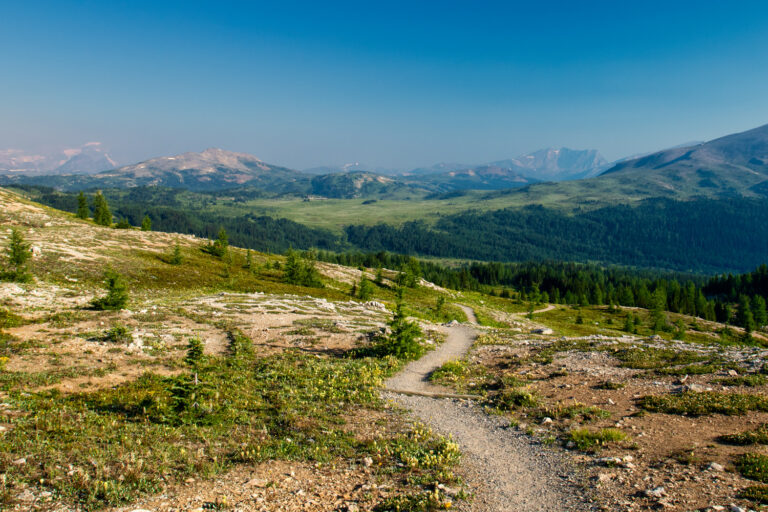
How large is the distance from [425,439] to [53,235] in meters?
90.8

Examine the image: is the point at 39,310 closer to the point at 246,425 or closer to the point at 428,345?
the point at 246,425

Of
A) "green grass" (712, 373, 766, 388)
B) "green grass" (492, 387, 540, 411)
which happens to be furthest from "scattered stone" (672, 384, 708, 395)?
"green grass" (492, 387, 540, 411)

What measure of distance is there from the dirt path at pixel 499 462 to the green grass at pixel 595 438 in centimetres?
138

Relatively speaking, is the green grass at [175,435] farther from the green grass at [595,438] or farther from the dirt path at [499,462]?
the green grass at [595,438]

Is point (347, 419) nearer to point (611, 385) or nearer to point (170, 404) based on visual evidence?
point (170, 404)

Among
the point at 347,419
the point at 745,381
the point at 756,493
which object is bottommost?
the point at 347,419

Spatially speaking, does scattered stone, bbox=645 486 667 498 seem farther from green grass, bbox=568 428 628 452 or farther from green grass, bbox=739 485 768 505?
green grass, bbox=568 428 628 452

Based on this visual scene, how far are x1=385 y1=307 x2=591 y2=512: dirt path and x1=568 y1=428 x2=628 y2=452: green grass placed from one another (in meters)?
1.38

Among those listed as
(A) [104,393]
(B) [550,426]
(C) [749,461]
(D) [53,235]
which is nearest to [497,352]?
(B) [550,426]

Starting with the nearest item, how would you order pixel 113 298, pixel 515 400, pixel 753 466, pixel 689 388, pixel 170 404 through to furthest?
pixel 753 466 < pixel 170 404 < pixel 689 388 < pixel 515 400 < pixel 113 298

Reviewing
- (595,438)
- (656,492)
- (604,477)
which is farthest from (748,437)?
(604,477)

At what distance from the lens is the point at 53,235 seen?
76500mm

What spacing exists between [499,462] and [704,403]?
11.9 m

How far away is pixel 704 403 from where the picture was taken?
18984 millimetres
